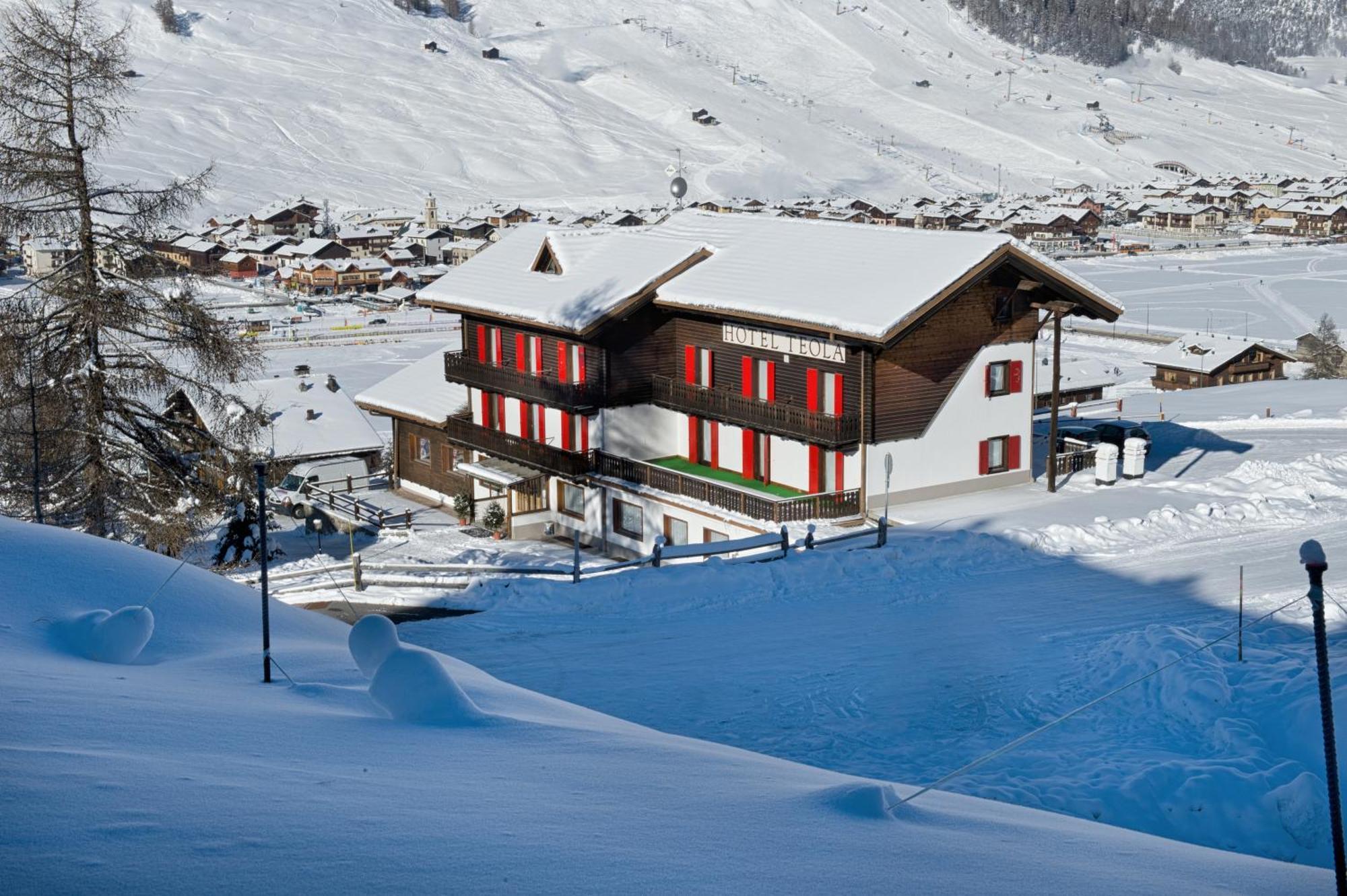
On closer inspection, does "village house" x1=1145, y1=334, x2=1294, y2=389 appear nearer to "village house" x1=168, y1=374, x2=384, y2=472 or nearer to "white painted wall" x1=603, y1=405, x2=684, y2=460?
"white painted wall" x1=603, y1=405, x2=684, y2=460

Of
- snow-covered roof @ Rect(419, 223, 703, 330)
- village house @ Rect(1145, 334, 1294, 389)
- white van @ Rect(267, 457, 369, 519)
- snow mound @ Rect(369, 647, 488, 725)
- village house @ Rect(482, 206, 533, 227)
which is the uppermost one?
snow-covered roof @ Rect(419, 223, 703, 330)

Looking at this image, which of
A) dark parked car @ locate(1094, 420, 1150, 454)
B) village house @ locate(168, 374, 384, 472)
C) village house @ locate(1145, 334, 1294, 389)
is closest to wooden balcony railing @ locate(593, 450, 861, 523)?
Answer: dark parked car @ locate(1094, 420, 1150, 454)

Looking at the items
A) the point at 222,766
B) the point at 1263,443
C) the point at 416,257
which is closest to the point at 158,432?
the point at 222,766

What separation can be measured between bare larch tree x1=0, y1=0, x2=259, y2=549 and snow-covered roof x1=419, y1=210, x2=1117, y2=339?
1201 cm

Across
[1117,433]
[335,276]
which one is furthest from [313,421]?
[335,276]

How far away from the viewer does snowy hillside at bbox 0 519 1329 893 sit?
271 inches

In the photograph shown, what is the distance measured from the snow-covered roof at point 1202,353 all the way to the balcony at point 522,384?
41.6 meters

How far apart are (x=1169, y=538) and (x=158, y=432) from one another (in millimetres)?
18358

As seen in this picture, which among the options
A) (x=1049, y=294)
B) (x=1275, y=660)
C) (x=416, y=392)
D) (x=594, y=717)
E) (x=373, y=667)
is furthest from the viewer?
(x=416, y=392)

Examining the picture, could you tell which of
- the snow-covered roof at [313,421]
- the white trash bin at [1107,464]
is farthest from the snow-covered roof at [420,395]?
the white trash bin at [1107,464]

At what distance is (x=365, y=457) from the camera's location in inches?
1660

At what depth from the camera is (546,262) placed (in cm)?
3616

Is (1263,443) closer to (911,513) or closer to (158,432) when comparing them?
(911,513)

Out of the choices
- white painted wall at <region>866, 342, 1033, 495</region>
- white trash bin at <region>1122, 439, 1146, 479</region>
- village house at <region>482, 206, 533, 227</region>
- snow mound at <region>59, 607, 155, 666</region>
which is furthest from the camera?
village house at <region>482, 206, 533, 227</region>
